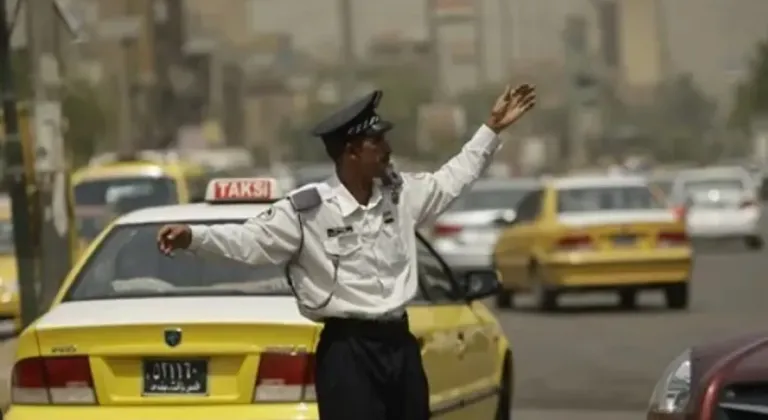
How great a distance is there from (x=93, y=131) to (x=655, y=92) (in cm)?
6413

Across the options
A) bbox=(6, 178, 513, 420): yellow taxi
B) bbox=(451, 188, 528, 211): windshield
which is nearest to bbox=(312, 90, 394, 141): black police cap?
bbox=(6, 178, 513, 420): yellow taxi

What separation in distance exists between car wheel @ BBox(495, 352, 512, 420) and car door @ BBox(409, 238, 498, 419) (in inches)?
9.7

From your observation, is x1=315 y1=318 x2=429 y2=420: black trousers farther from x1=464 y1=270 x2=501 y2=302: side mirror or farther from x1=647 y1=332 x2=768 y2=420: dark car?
x1=464 y1=270 x2=501 y2=302: side mirror

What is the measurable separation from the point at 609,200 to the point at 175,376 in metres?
16.7

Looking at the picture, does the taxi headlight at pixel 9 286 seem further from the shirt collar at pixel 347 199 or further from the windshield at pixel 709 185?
the windshield at pixel 709 185

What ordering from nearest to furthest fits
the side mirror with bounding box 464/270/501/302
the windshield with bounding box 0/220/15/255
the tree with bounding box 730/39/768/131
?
1. the side mirror with bounding box 464/270/501/302
2. the windshield with bounding box 0/220/15/255
3. the tree with bounding box 730/39/768/131

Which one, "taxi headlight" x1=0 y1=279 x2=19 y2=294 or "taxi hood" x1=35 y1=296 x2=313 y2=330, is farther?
"taxi headlight" x1=0 y1=279 x2=19 y2=294

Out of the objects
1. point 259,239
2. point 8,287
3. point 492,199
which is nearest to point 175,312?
point 259,239

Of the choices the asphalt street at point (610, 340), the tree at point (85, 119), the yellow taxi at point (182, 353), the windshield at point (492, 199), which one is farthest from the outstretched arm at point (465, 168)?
the tree at point (85, 119)

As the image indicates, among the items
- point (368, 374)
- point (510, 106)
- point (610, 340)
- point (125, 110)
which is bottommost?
point (125, 110)

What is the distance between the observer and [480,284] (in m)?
10.9

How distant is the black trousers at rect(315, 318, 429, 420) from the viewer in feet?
24.7

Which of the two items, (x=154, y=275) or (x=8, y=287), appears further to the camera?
(x=8, y=287)

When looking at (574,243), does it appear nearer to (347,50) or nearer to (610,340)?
(610,340)
